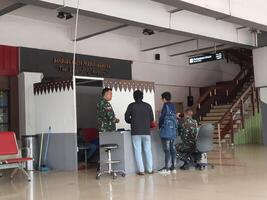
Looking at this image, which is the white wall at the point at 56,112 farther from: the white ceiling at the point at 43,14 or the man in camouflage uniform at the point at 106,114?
the white ceiling at the point at 43,14

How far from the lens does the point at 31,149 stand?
8672 millimetres

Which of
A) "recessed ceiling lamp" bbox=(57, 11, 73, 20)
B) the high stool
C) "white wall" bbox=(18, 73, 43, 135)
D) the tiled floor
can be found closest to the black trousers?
the tiled floor

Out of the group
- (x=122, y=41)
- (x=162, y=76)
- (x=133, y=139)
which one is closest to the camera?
(x=133, y=139)

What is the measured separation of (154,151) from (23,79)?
4373mm

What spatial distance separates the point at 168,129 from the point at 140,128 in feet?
1.68

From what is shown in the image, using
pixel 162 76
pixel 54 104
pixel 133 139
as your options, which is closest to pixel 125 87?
pixel 54 104

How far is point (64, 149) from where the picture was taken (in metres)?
8.35

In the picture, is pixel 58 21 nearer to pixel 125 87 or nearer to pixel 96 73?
pixel 96 73

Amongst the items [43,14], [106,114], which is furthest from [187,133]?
[43,14]

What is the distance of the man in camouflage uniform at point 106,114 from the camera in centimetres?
713

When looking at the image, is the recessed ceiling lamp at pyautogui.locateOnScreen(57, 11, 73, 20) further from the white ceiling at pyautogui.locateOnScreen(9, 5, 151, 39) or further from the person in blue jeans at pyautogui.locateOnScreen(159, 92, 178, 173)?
the person in blue jeans at pyautogui.locateOnScreen(159, 92, 178, 173)

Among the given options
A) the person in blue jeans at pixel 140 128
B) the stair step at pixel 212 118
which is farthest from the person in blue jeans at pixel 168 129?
the stair step at pixel 212 118

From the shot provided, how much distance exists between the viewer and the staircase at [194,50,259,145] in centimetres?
1440

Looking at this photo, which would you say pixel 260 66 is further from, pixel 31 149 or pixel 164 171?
pixel 31 149
